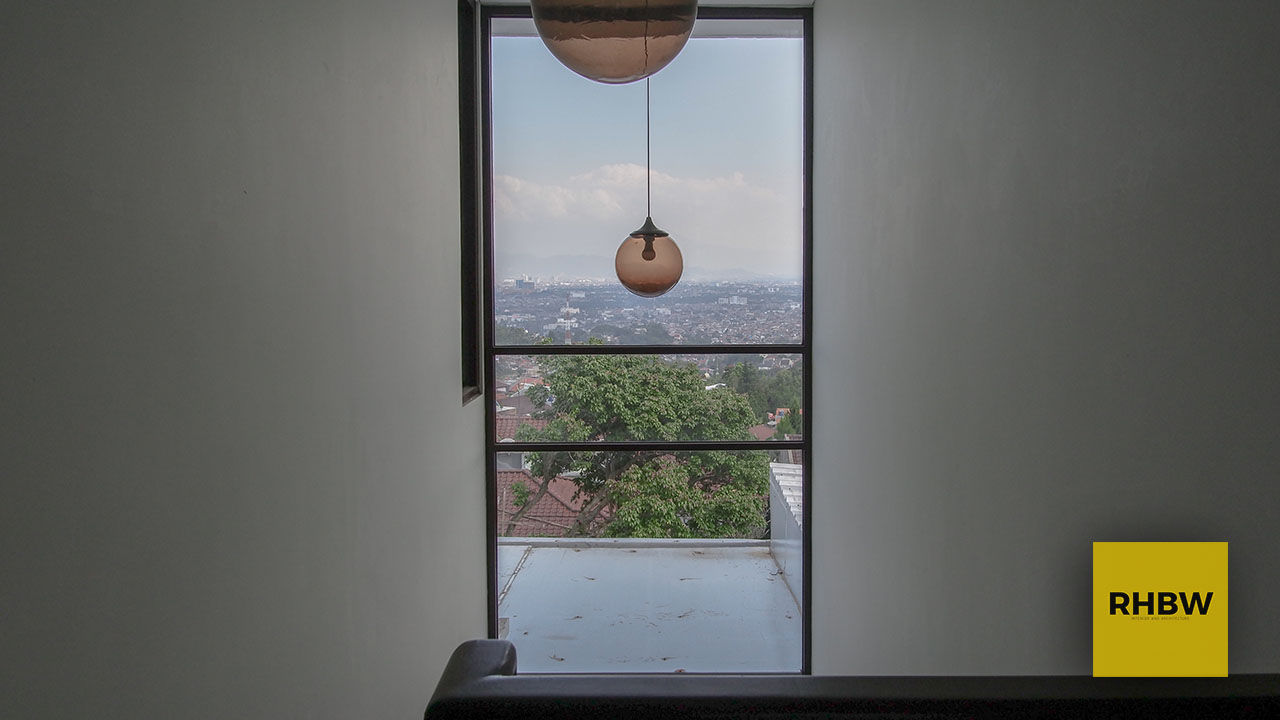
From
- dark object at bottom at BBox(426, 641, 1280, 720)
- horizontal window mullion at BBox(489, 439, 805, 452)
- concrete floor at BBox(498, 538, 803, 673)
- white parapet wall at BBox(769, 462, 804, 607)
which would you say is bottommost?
concrete floor at BBox(498, 538, 803, 673)

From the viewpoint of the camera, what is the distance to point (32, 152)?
1.32m

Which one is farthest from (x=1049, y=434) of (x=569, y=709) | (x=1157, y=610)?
(x=569, y=709)

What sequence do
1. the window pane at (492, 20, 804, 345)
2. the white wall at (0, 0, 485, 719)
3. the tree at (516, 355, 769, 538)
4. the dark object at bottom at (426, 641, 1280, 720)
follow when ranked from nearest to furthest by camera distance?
the dark object at bottom at (426, 641, 1280, 720) → the white wall at (0, 0, 485, 719) → the window pane at (492, 20, 804, 345) → the tree at (516, 355, 769, 538)

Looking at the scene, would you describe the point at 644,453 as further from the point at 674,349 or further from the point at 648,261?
the point at 648,261

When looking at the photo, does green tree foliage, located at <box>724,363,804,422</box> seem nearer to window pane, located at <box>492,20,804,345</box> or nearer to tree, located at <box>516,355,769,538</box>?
tree, located at <box>516,355,769,538</box>

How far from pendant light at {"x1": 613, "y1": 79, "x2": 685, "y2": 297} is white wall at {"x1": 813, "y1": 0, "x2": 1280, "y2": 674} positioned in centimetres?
99

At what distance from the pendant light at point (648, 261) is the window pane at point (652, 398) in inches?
37.5

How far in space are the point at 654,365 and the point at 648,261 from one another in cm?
112

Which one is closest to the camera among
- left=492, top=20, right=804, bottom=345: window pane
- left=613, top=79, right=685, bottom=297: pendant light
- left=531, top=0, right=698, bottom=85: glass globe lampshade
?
left=531, top=0, right=698, bottom=85: glass globe lampshade

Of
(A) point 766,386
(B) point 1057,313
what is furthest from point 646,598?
(B) point 1057,313

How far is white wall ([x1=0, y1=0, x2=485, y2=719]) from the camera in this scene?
1345 millimetres

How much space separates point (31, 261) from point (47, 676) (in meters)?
0.59

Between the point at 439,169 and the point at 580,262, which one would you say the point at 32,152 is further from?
the point at 580,262

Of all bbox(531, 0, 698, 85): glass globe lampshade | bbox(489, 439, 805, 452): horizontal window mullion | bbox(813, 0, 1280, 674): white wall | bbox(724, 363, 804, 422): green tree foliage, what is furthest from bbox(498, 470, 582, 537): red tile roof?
bbox(531, 0, 698, 85): glass globe lampshade
